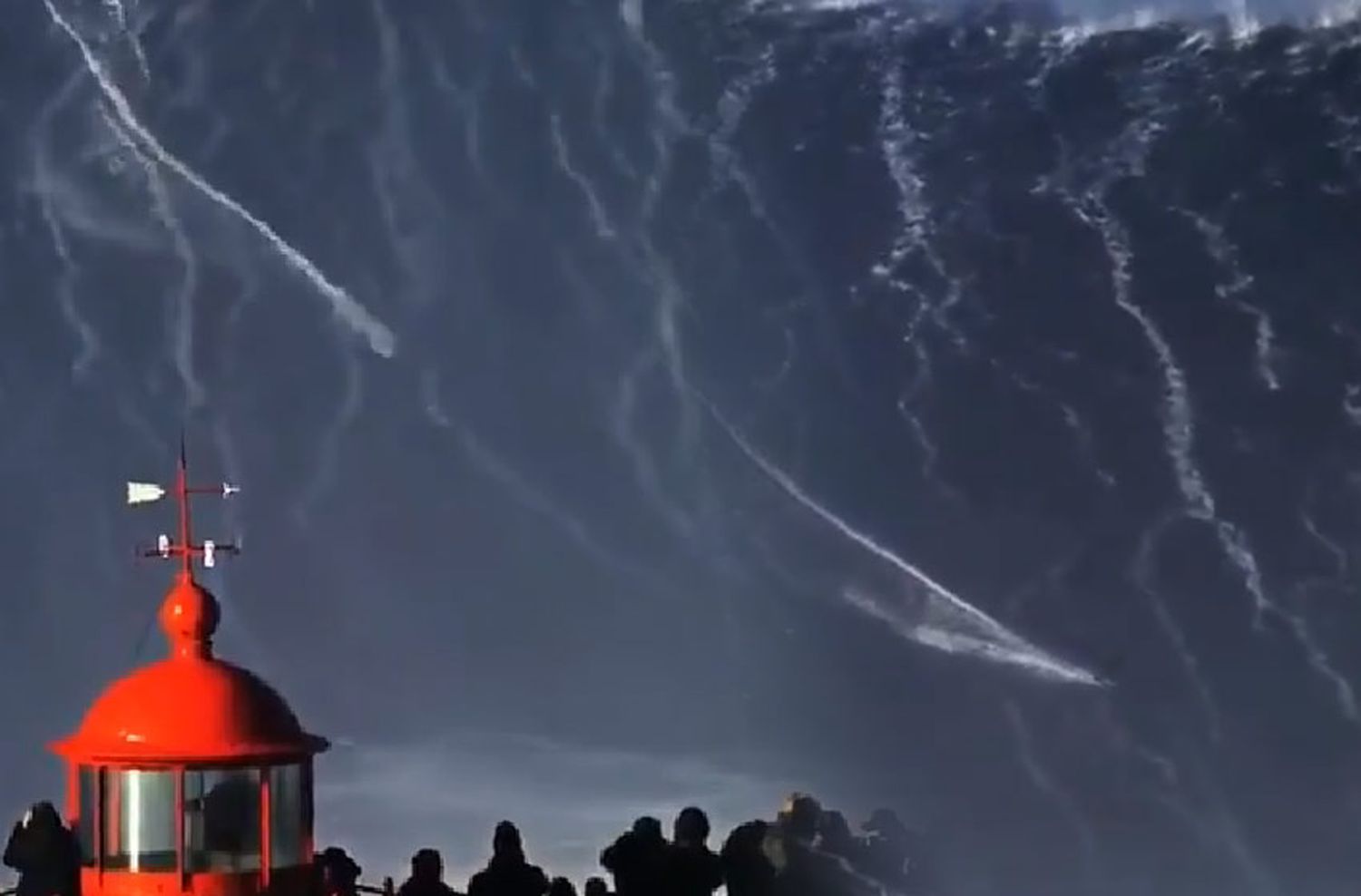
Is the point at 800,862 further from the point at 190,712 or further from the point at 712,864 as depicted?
the point at 190,712

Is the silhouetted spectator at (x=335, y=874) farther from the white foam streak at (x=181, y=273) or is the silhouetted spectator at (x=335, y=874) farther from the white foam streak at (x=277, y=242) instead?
the white foam streak at (x=277, y=242)

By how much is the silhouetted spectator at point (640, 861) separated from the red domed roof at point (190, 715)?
2.47 meters

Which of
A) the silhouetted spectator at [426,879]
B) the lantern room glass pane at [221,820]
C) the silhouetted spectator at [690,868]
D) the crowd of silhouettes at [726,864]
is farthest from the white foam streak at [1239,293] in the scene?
the lantern room glass pane at [221,820]

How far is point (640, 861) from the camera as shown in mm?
9898

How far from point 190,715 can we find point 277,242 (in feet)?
29.6

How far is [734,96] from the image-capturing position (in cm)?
1625

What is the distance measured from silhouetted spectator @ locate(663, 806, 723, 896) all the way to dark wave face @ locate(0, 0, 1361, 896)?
4.74 m

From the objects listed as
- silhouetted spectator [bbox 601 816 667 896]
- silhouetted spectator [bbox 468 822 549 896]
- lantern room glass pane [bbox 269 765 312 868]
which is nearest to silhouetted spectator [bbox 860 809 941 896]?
silhouetted spectator [bbox 601 816 667 896]

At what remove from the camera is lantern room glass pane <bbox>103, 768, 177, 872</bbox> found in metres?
7.33

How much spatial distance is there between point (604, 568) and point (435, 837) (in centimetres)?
161

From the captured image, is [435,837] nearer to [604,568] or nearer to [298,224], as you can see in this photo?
[604,568]

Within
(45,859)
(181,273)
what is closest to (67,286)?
(181,273)

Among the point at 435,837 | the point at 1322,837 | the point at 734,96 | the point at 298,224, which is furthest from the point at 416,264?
the point at 1322,837

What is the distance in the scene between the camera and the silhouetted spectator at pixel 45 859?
25.5 feet
